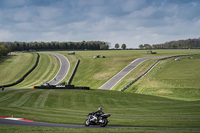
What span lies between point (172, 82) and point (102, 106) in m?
37.5

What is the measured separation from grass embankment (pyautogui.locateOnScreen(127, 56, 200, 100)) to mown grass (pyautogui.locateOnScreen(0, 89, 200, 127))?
1706cm

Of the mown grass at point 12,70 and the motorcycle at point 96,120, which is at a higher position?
the motorcycle at point 96,120

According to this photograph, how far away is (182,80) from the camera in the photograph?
71.3 metres

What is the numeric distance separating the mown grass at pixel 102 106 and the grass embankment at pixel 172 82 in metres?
17.1

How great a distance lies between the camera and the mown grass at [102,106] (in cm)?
2573

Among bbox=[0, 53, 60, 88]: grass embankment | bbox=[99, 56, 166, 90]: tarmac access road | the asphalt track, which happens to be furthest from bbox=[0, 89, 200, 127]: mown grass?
bbox=[0, 53, 60, 88]: grass embankment

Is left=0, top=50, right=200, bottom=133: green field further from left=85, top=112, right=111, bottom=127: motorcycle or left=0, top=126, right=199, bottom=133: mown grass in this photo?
left=85, top=112, right=111, bottom=127: motorcycle

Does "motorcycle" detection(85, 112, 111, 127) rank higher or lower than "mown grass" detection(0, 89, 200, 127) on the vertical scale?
higher

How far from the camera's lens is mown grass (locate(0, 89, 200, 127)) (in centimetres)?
2573

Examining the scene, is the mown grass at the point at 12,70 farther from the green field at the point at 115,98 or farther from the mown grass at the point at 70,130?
the mown grass at the point at 70,130

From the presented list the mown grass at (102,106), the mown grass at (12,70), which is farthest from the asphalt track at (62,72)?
the mown grass at (102,106)

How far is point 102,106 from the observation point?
3994 centimetres

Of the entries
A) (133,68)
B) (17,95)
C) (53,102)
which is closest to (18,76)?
(133,68)

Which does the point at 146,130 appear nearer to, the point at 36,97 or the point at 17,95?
the point at 36,97
